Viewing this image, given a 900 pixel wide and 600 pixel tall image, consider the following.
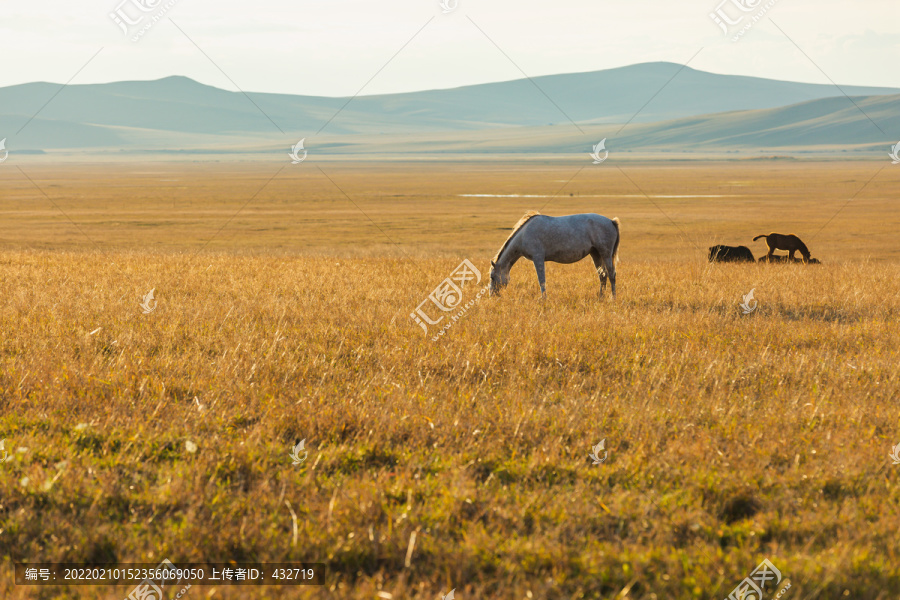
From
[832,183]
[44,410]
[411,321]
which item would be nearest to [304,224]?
[411,321]

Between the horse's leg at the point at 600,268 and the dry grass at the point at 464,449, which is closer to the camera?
the dry grass at the point at 464,449

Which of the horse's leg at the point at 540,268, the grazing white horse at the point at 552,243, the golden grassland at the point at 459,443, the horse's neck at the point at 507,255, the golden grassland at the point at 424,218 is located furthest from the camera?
the golden grassland at the point at 424,218

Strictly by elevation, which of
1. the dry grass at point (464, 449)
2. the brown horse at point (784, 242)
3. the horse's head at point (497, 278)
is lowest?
the dry grass at point (464, 449)

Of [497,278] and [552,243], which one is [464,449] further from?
[552,243]

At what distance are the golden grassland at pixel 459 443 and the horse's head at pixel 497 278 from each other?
1164 mm

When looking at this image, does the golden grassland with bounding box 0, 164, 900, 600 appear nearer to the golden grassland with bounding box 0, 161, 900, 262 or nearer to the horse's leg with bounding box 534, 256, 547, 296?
the horse's leg with bounding box 534, 256, 547, 296

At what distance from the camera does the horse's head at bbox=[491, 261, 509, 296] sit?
13.5m

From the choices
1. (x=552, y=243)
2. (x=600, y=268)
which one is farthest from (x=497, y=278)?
(x=600, y=268)

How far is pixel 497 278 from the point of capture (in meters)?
13.6

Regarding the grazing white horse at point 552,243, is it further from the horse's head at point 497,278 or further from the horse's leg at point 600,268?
the horse's leg at point 600,268

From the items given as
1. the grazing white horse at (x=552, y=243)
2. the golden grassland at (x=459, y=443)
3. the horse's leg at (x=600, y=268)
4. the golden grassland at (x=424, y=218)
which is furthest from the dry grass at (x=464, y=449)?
the golden grassland at (x=424, y=218)

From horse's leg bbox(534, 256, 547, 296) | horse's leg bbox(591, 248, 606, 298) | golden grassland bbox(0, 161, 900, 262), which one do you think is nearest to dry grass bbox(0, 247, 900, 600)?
horse's leg bbox(534, 256, 547, 296)

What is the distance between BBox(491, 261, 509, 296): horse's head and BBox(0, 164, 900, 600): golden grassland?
3.82 ft

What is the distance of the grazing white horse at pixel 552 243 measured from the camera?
44.6ft
